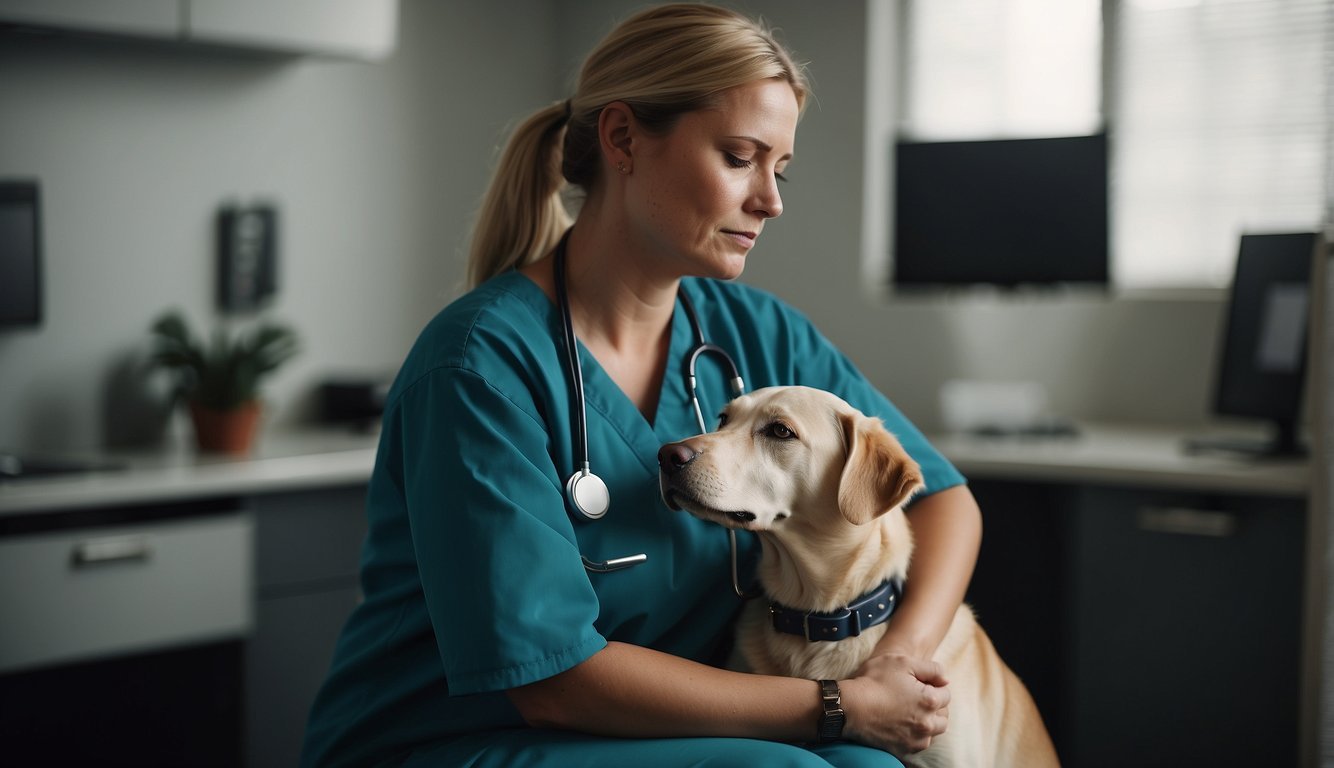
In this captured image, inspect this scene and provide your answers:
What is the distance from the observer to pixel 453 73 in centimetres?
337

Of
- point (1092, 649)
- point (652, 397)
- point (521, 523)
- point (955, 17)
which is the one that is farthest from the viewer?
point (955, 17)

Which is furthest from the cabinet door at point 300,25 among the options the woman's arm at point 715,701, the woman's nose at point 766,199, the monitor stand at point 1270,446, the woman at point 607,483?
the monitor stand at point 1270,446

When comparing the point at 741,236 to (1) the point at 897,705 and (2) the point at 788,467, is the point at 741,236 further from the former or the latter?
(1) the point at 897,705

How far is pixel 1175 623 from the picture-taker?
2.36 meters

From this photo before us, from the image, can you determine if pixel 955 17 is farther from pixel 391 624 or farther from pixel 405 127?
pixel 391 624

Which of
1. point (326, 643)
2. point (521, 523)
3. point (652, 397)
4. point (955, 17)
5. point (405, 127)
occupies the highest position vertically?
point (955, 17)

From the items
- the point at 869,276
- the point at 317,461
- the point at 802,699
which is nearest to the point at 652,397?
the point at 802,699

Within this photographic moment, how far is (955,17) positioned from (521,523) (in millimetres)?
2479

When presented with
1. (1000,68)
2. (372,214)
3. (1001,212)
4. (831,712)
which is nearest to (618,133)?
(831,712)

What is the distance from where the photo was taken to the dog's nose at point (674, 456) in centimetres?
131

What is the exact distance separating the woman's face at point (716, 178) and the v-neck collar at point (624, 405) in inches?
5.8

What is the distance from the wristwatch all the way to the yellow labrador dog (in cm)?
11

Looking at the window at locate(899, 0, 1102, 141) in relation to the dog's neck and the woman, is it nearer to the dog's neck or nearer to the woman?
the woman

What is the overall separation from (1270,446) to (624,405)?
1579mm
